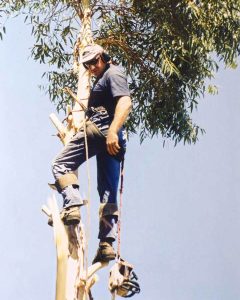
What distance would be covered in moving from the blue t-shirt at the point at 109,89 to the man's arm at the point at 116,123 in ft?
0.28

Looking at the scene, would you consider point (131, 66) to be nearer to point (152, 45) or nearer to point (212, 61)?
point (152, 45)

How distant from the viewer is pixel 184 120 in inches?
342

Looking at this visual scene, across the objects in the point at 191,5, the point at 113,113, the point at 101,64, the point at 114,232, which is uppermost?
the point at 191,5

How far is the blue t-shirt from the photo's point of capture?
158 inches

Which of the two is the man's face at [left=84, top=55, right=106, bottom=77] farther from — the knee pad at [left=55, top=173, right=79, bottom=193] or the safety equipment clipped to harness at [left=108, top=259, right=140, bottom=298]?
the safety equipment clipped to harness at [left=108, top=259, right=140, bottom=298]

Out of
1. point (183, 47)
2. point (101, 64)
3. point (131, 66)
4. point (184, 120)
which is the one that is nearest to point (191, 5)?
point (183, 47)

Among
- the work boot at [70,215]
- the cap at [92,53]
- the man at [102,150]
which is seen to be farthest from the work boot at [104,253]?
the cap at [92,53]

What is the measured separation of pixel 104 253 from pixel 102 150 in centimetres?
70

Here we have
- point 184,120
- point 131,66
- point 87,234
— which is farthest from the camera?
point 184,120

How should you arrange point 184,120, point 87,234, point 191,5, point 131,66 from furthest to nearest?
point 184,120
point 131,66
point 191,5
point 87,234

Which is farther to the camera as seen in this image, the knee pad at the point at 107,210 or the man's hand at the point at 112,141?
the knee pad at the point at 107,210

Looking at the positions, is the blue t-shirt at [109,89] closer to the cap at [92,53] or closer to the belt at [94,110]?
the belt at [94,110]

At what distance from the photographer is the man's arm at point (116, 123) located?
150 inches

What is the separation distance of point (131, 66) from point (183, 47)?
74 centimetres
